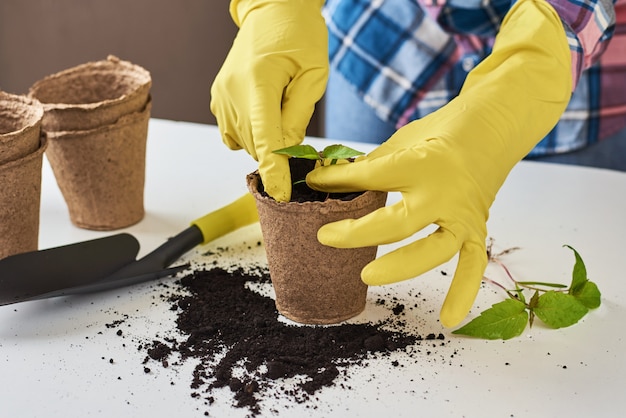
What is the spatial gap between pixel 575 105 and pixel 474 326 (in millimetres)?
817

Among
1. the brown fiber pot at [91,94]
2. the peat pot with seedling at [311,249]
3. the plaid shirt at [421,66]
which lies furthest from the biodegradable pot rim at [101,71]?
the plaid shirt at [421,66]

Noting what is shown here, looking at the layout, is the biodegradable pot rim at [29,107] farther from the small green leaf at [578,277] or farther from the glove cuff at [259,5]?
the small green leaf at [578,277]

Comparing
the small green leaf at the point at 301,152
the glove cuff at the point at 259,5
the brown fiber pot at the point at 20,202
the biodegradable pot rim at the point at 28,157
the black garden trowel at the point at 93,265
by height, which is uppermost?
the glove cuff at the point at 259,5

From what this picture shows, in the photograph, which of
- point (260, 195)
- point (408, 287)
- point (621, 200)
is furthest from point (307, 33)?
point (621, 200)

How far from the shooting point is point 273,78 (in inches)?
44.8

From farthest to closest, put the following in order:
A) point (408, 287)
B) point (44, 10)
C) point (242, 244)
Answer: point (44, 10) < point (242, 244) < point (408, 287)

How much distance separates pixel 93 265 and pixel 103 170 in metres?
0.23

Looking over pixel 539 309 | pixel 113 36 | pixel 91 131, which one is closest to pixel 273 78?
pixel 91 131

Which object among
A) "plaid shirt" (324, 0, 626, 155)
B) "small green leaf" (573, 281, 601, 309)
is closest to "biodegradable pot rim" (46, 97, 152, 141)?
"plaid shirt" (324, 0, 626, 155)

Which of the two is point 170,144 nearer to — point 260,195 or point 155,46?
point 260,195

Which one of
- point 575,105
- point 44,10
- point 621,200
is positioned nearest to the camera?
point 621,200

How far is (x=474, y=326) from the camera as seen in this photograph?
105 centimetres

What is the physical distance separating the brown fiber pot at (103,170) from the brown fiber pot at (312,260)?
37 cm

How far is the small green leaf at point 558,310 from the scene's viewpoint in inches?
42.1
